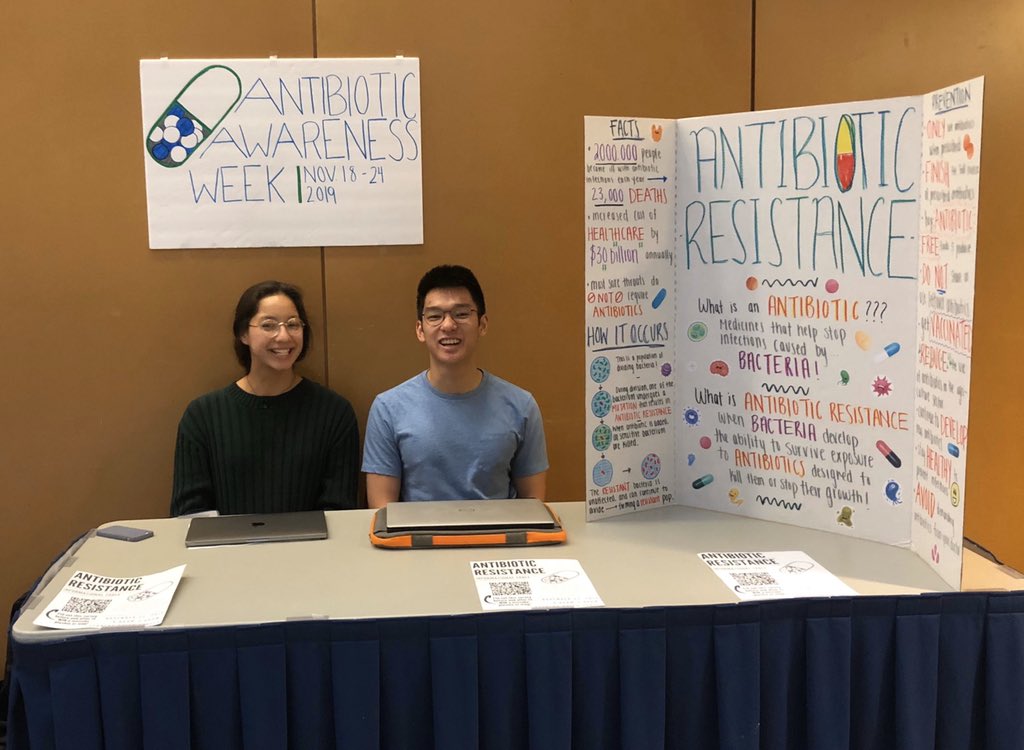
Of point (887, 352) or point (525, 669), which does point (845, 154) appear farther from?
point (525, 669)

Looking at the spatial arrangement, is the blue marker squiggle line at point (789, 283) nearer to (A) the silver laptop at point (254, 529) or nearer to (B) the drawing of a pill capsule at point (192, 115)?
(A) the silver laptop at point (254, 529)

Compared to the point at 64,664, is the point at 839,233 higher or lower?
higher

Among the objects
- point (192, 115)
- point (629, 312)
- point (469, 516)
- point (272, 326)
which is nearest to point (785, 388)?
point (629, 312)

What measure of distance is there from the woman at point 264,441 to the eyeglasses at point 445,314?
43 cm

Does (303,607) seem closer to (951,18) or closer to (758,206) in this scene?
(758,206)

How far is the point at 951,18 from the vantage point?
2.69 meters

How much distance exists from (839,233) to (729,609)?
79 cm

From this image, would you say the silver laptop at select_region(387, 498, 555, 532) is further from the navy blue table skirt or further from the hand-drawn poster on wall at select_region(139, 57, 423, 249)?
the hand-drawn poster on wall at select_region(139, 57, 423, 249)

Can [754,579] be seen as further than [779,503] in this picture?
No

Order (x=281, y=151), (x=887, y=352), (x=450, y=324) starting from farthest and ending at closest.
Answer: (x=281, y=151) → (x=450, y=324) → (x=887, y=352)

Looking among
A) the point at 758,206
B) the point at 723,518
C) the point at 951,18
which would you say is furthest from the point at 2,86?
the point at 951,18

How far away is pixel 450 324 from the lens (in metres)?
2.28

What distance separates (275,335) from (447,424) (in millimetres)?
544

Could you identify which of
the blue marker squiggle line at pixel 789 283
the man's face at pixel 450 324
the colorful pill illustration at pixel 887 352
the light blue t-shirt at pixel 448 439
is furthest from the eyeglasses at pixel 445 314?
the colorful pill illustration at pixel 887 352
